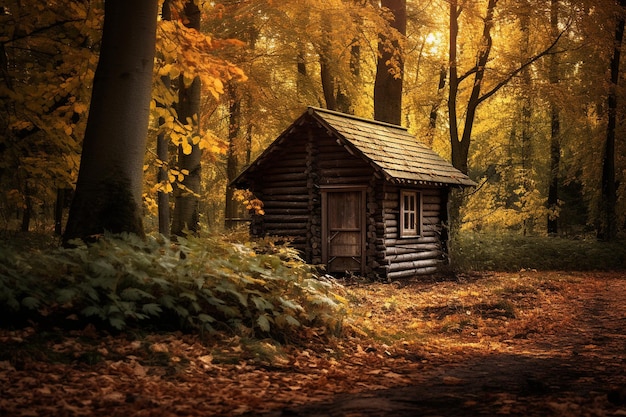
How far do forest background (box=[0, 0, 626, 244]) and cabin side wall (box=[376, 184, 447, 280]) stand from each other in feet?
11.6

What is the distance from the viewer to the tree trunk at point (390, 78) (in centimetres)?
2169

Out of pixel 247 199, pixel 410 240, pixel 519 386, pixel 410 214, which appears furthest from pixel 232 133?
pixel 519 386

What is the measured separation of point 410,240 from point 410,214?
2.68 feet

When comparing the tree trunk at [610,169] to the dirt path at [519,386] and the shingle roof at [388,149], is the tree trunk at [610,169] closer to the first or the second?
the shingle roof at [388,149]

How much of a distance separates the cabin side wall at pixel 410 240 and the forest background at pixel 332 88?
11.6ft

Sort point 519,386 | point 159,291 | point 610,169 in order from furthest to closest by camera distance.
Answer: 1. point 610,169
2. point 159,291
3. point 519,386

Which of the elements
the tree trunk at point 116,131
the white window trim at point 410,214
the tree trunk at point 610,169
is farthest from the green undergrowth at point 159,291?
the tree trunk at point 610,169

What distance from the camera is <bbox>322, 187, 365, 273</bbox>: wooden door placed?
18344 mm

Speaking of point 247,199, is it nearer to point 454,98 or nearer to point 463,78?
point 454,98

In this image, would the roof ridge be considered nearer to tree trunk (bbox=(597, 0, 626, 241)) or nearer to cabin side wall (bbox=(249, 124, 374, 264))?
cabin side wall (bbox=(249, 124, 374, 264))

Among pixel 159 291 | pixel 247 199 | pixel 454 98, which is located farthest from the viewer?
pixel 454 98

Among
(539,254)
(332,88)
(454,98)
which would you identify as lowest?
(539,254)

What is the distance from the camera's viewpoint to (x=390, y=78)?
2197cm

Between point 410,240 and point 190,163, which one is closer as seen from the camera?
point 190,163
